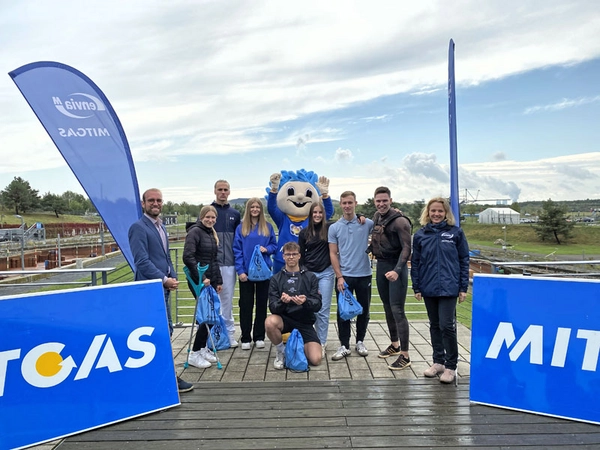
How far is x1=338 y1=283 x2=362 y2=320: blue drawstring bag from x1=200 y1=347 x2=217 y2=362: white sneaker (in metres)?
1.45

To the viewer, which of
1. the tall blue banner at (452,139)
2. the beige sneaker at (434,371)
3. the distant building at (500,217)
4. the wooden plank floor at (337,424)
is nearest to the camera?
the wooden plank floor at (337,424)

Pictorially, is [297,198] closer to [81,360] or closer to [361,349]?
[361,349]

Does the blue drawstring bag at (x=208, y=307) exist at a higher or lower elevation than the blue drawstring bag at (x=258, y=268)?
lower

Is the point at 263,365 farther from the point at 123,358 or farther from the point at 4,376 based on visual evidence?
the point at 4,376

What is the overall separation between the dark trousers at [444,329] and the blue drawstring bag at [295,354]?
1280mm

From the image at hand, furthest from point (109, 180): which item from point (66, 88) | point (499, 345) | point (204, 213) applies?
point (499, 345)

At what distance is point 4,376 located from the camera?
8.79 feet

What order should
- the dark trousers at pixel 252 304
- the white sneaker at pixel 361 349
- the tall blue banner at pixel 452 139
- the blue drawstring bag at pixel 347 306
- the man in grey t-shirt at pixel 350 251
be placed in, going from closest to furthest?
the tall blue banner at pixel 452 139 < the blue drawstring bag at pixel 347 306 < the man in grey t-shirt at pixel 350 251 < the white sneaker at pixel 361 349 < the dark trousers at pixel 252 304

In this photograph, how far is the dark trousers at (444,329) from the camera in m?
3.59

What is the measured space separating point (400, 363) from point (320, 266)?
1.28 meters

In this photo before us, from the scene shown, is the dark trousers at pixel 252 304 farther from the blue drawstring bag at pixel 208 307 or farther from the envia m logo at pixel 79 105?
the envia m logo at pixel 79 105

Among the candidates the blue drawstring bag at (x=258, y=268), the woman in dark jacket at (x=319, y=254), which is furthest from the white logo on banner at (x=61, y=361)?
the woman in dark jacket at (x=319, y=254)

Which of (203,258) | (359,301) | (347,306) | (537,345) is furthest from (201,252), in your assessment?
(537,345)

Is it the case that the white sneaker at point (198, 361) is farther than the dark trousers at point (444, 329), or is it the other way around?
the white sneaker at point (198, 361)
